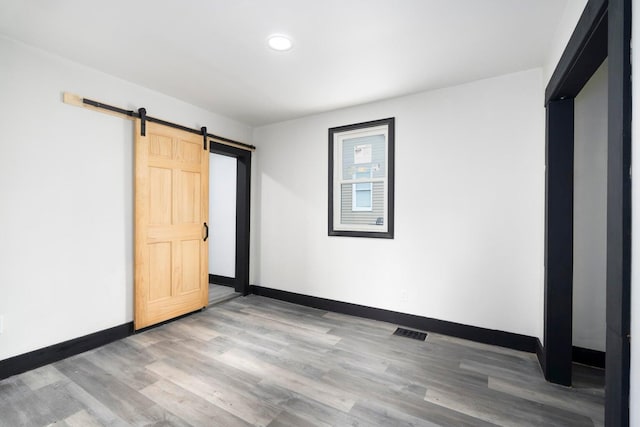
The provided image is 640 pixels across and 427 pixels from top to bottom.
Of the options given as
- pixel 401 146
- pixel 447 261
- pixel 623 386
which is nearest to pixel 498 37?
pixel 401 146

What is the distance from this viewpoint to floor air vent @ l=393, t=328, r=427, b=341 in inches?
119

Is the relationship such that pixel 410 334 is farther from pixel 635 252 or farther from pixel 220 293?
pixel 220 293

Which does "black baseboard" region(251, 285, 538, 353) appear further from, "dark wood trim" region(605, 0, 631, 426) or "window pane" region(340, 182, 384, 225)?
"dark wood trim" region(605, 0, 631, 426)

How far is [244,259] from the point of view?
4.48 metres

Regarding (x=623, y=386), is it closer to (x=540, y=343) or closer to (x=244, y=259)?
(x=540, y=343)

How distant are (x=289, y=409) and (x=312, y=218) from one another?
2454 mm

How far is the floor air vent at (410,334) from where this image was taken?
9.88 ft

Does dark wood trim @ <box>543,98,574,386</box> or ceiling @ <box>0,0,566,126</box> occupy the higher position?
ceiling @ <box>0,0,566,126</box>

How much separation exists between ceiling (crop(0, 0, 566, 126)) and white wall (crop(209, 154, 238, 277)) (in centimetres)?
208

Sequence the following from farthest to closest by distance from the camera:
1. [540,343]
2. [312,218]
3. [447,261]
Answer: [312,218] → [447,261] → [540,343]

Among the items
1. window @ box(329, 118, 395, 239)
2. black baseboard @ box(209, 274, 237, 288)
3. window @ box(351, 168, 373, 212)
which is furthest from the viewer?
black baseboard @ box(209, 274, 237, 288)

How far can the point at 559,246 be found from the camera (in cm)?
217

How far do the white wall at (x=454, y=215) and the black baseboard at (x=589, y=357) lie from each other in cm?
29

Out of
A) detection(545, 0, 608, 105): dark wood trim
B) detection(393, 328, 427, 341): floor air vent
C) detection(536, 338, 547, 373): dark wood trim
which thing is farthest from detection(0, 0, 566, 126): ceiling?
detection(393, 328, 427, 341): floor air vent
